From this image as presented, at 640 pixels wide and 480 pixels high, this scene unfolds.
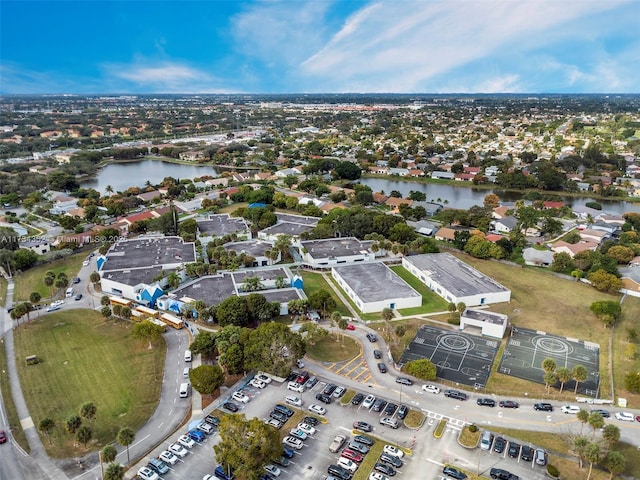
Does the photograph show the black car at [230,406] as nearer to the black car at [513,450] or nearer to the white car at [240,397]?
the white car at [240,397]

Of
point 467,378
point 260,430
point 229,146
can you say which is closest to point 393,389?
point 467,378

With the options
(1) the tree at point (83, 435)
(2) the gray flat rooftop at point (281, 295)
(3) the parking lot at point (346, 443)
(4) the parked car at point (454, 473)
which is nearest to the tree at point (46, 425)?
(1) the tree at point (83, 435)

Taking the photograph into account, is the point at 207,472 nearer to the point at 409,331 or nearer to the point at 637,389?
the point at 409,331

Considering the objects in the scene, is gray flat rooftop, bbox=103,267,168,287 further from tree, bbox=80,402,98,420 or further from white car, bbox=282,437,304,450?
white car, bbox=282,437,304,450

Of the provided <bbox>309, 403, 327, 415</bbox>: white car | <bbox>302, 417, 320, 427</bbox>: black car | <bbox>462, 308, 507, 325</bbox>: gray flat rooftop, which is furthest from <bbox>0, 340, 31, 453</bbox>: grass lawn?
<bbox>462, 308, 507, 325</bbox>: gray flat rooftop

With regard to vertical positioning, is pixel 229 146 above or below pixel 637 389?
above

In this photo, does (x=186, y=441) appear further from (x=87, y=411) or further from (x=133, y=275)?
(x=133, y=275)

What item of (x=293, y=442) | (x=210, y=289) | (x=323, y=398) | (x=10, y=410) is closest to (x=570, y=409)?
(x=323, y=398)

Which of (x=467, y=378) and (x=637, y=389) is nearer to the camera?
(x=637, y=389)
